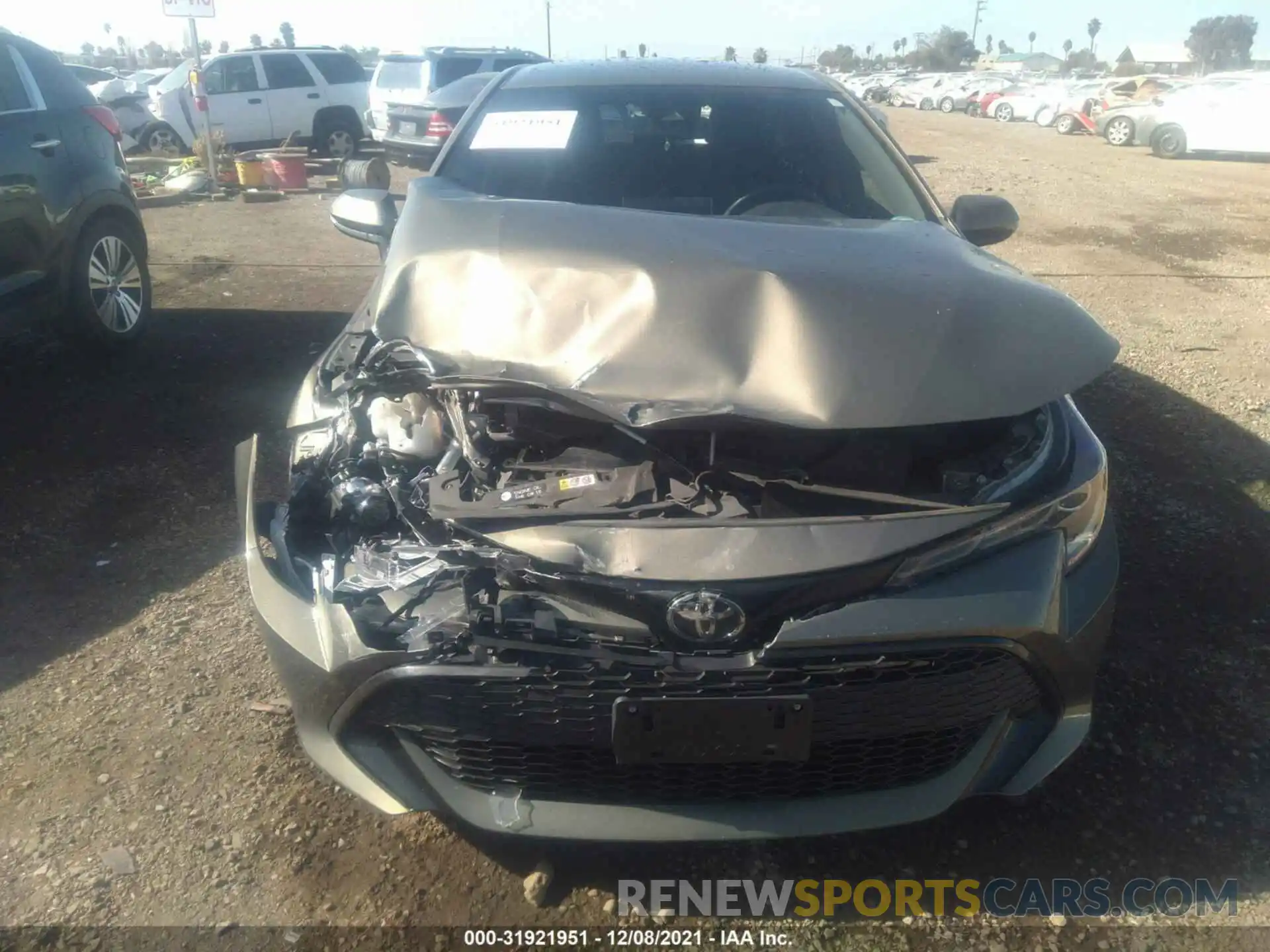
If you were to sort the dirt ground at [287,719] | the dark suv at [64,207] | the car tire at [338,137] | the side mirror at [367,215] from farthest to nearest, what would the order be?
the car tire at [338,137], the dark suv at [64,207], the side mirror at [367,215], the dirt ground at [287,719]

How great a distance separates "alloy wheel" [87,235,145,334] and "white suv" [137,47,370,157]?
9.16 meters

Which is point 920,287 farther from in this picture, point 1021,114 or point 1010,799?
point 1021,114

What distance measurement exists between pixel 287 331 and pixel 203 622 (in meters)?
3.41

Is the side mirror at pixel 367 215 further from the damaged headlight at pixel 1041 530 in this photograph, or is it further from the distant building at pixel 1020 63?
the distant building at pixel 1020 63

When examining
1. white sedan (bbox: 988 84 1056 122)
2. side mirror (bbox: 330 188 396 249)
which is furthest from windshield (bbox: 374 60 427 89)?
white sedan (bbox: 988 84 1056 122)

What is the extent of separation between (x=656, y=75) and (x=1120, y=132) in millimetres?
19844

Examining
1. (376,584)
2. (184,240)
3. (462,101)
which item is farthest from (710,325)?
(462,101)

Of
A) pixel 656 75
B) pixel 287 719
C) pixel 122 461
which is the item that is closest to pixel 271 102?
pixel 122 461

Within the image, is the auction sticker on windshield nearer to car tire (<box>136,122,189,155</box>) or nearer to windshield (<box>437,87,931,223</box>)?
windshield (<box>437,87,931,223</box>)

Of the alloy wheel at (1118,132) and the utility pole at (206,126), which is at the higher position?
the utility pole at (206,126)

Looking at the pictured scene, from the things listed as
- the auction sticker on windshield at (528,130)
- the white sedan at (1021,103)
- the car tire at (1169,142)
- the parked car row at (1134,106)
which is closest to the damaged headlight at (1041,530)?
→ the auction sticker on windshield at (528,130)

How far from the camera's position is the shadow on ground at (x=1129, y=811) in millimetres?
2232

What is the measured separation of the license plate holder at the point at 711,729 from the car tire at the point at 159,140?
15.6m

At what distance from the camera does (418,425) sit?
233 cm
